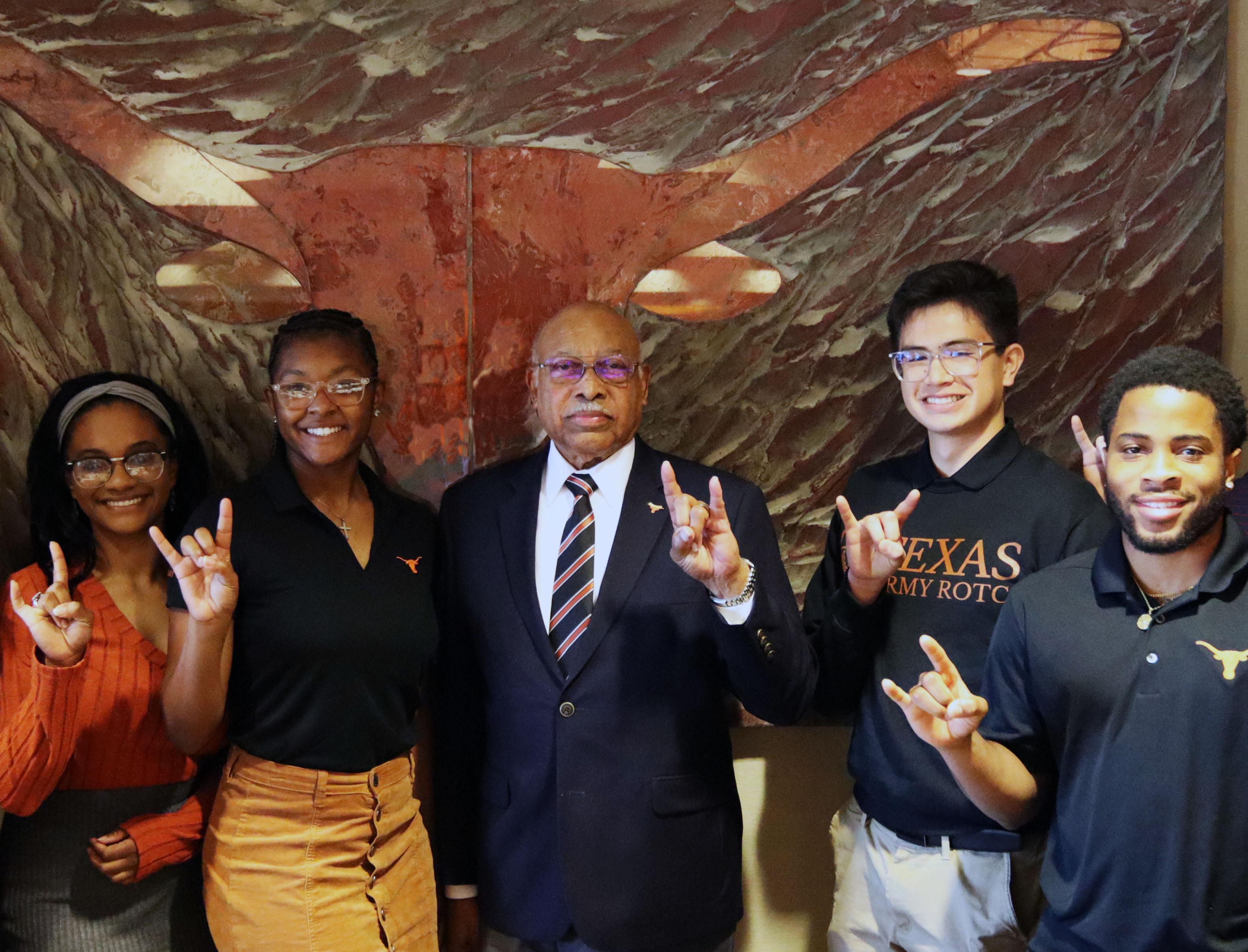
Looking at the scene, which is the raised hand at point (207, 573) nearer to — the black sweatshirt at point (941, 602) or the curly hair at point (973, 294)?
the black sweatshirt at point (941, 602)

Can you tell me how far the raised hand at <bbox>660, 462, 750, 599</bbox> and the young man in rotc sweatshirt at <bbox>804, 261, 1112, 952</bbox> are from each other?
322 mm

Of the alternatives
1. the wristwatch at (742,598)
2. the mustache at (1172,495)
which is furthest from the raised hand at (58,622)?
the mustache at (1172,495)

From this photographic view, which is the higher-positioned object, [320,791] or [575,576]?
[575,576]

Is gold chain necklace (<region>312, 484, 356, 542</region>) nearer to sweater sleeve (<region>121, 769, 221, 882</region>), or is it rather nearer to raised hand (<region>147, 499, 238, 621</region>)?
raised hand (<region>147, 499, 238, 621</region>)

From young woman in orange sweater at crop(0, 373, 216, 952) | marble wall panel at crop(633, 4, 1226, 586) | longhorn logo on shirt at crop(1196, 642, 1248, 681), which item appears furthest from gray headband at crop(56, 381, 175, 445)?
longhorn logo on shirt at crop(1196, 642, 1248, 681)

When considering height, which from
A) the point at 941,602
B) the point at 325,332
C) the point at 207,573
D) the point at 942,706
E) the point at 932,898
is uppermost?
the point at 325,332

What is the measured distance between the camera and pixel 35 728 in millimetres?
1958

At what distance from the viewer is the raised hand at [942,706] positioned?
1750mm

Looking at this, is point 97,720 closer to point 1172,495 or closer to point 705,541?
point 705,541

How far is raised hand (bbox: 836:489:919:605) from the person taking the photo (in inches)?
80.3

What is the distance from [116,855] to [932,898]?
66.8 inches

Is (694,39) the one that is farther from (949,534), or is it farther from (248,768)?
(248,768)

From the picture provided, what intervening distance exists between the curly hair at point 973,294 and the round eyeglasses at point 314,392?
4.17 ft

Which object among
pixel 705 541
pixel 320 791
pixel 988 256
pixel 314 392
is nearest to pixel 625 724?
pixel 705 541
